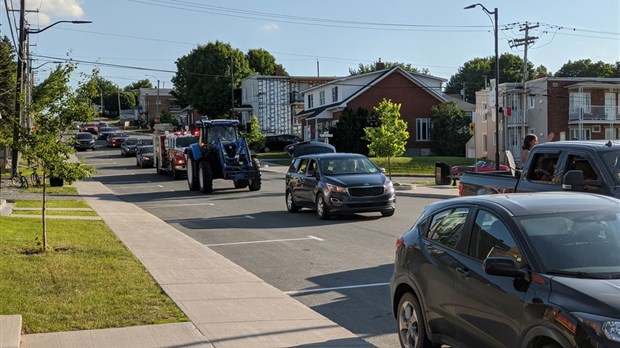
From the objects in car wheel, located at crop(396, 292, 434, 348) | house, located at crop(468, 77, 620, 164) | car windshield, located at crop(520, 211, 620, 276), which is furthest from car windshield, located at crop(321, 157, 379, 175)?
house, located at crop(468, 77, 620, 164)

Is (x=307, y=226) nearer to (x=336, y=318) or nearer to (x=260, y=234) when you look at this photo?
(x=260, y=234)

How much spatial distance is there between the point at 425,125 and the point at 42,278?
187ft

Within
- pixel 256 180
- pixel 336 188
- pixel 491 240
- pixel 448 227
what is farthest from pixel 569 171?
pixel 256 180

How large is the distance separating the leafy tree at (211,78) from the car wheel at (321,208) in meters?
73.6

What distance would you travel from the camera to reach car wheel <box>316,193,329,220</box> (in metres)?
19.2

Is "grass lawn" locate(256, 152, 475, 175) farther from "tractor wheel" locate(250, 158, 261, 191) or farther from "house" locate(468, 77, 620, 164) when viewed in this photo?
"tractor wheel" locate(250, 158, 261, 191)

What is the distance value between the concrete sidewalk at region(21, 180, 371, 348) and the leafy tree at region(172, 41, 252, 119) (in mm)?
79150

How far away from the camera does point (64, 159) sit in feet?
45.0

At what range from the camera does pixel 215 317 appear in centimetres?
844

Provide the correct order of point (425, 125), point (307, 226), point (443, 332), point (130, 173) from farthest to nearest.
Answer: point (425, 125) → point (130, 173) → point (307, 226) → point (443, 332)

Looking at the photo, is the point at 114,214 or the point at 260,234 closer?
the point at 260,234

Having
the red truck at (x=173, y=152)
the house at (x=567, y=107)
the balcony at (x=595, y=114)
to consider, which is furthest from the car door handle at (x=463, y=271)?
the balcony at (x=595, y=114)

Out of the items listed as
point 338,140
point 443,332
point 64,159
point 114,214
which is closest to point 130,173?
point 338,140

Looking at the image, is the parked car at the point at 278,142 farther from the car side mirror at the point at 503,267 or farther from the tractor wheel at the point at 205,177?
the car side mirror at the point at 503,267
